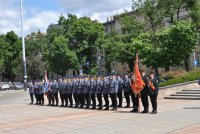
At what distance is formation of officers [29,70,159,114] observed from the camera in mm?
17391

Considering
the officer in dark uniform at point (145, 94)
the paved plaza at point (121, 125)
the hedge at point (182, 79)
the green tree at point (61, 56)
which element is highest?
the green tree at point (61, 56)

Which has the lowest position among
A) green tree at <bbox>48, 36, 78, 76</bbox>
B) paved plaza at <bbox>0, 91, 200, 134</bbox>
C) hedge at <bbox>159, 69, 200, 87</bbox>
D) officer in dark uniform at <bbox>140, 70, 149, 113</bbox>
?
paved plaza at <bbox>0, 91, 200, 134</bbox>

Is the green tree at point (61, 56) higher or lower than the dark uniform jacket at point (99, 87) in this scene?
higher

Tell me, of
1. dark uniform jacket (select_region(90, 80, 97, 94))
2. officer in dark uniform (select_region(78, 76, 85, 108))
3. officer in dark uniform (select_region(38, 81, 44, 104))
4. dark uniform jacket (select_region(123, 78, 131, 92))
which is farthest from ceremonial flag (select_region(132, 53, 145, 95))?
officer in dark uniform (select_region(38, 81, 44, 104))

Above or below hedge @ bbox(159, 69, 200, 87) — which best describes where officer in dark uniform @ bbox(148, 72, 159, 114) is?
below

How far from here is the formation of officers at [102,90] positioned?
57.1ft

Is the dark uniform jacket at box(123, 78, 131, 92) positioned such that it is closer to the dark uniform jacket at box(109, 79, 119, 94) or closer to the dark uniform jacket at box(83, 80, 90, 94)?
the dark uniform jacket at box(109, 79, 119, 94)

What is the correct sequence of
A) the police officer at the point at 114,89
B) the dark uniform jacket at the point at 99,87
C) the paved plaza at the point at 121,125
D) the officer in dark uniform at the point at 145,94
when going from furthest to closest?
1. the dark uniform jacket at the point at 99,87
2. the police officer at the point at 114,89
3. the officer in dark uniform at the point at 145,94
4. the paved plaza at the point at 121,125

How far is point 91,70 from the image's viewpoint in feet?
247

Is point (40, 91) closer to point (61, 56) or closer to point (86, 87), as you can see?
point (86, 87)

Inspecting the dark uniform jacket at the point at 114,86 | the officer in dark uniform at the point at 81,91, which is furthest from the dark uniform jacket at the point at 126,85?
the officer in dark uniform at the point at 81,91

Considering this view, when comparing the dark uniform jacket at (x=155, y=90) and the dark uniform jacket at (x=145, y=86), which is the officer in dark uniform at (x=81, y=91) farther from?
the dark uniform jacket at (x=155, y=90)

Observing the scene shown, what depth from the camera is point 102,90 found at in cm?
2031

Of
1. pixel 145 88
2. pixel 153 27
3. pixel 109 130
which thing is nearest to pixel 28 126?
pixel 109 130
